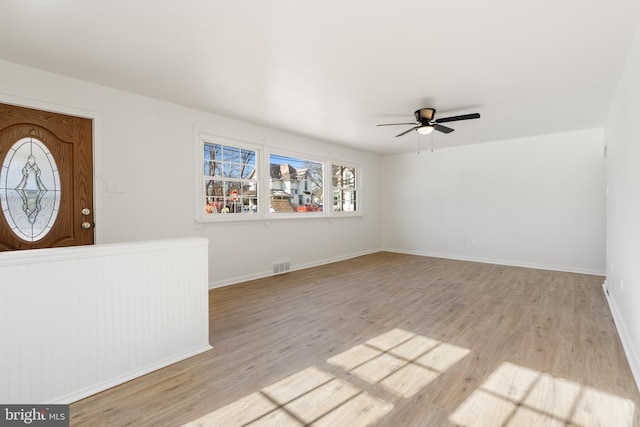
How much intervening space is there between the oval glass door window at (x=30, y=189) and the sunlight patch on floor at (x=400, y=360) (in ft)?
10.1

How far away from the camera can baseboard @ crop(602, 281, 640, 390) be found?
2.04 meters

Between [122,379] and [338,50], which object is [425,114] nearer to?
[338,50]

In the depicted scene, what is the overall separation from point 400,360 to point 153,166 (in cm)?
347

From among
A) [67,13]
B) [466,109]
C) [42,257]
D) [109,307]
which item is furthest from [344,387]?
[466,109]

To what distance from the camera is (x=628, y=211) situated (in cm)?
254

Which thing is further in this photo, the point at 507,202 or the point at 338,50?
the point at 507,202

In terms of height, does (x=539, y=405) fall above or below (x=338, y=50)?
below

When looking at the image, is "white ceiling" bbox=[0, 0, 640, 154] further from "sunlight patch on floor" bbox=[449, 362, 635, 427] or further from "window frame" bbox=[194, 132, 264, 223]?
"sunlight patch on floor" bbox=[449, 362, 635, 427]

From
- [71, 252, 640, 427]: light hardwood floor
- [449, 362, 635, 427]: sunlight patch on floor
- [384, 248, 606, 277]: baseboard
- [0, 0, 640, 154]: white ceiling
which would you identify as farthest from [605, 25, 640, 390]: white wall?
[384, 248, 606, 277]: baseboard

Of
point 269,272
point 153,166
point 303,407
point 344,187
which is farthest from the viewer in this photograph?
point 344,187

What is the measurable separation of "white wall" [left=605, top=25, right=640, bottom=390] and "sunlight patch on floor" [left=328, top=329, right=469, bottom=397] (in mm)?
1213

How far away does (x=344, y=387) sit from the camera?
76.0 inches

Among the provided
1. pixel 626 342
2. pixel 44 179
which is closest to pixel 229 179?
pixel 44 179

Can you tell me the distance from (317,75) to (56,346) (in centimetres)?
292
